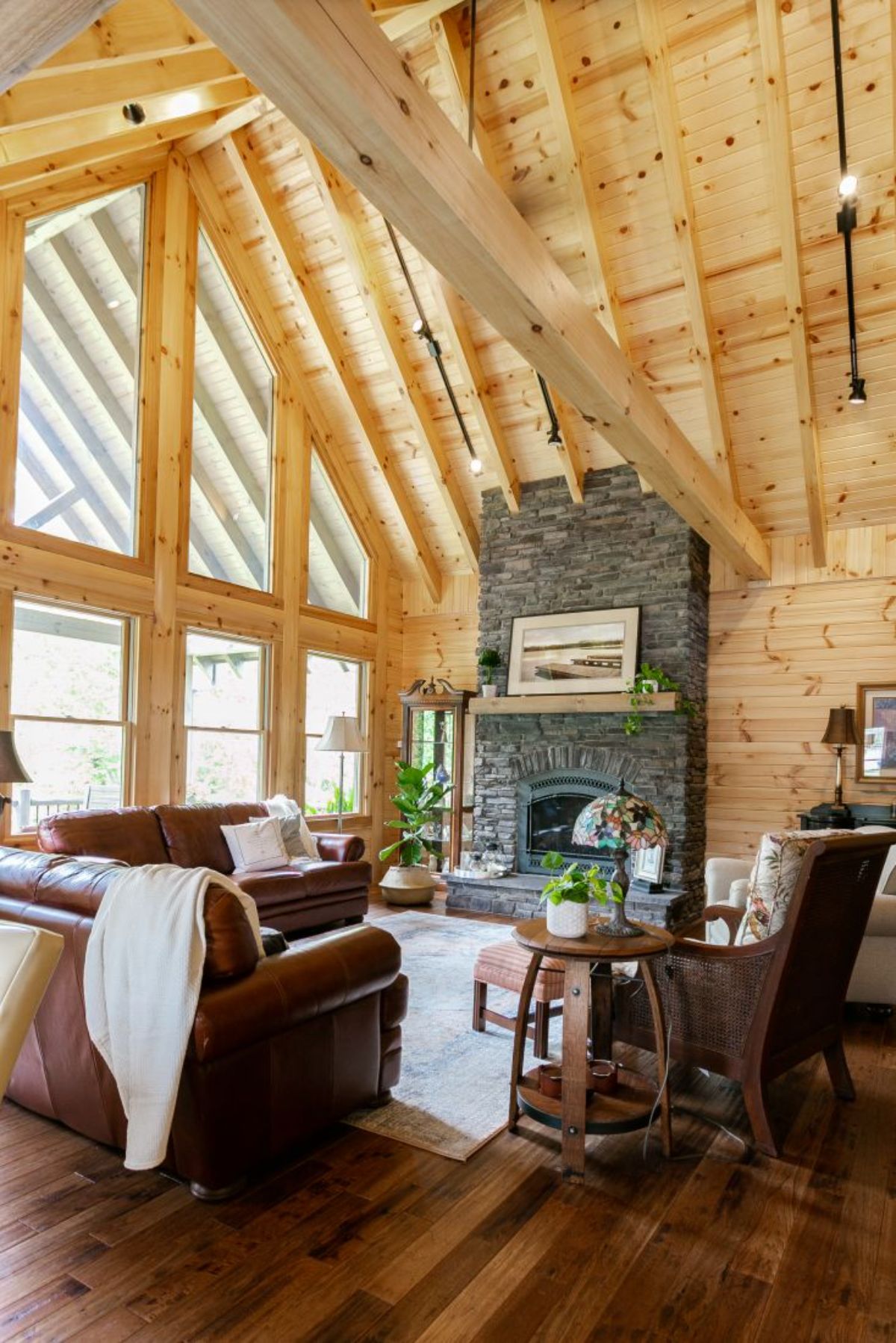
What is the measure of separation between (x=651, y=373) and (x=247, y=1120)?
18.6 feet

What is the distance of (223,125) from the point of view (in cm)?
599

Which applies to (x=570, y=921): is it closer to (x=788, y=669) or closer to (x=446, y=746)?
(x=788, y=669)

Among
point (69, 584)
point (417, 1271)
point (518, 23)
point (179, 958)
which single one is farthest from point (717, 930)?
point (518, 23)

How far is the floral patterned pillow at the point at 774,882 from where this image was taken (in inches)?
113

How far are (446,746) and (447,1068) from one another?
4746 millimetres

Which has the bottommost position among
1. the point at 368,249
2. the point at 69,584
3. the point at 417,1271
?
the point at 417,1271

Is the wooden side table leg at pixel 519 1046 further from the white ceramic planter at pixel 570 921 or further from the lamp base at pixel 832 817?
the lamp base at pixel 832 817

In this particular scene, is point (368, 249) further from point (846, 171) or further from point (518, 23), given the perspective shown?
point (846, 171)

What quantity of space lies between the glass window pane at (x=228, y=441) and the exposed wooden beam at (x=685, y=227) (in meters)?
3.84

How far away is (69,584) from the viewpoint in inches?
222

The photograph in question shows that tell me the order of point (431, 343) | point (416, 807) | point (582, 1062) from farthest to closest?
point (416, 807) → point (431, 343) → point (582, 1062)

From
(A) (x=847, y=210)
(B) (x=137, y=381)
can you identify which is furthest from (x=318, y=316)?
(A) (x=847, y=210)

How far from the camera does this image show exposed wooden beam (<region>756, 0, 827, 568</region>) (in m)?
4.26

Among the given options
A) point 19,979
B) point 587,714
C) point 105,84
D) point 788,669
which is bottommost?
point 19,979
